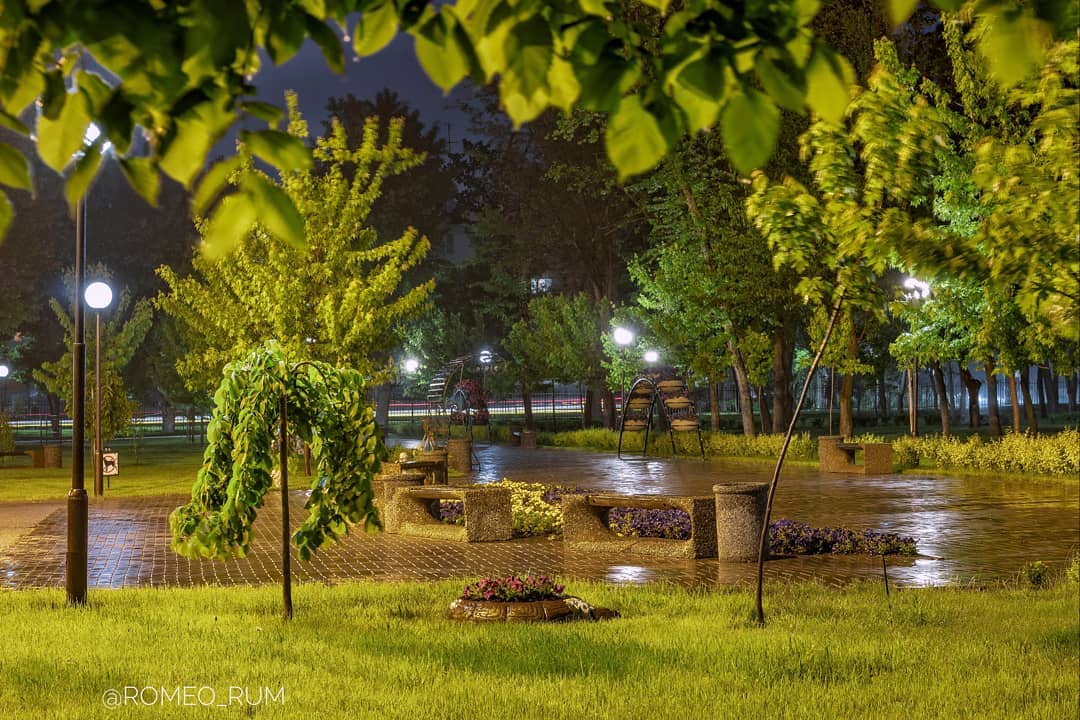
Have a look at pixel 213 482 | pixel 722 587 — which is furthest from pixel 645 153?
pixel 722 587

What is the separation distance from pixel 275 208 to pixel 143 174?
1.16 feet

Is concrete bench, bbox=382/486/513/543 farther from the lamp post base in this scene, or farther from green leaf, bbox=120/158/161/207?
green leaf, bbox=120/158/161/207

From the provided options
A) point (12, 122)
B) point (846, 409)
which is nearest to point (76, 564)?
point (12, 122)

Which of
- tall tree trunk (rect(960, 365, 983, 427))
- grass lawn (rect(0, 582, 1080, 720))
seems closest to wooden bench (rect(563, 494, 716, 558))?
grass lawn (rect(0, 582, 1080, 720))

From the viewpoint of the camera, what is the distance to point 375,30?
2.88 meters

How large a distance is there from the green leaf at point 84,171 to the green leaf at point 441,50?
0.79 m

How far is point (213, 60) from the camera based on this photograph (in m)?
2.55

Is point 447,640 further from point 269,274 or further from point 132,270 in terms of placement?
point 132,270

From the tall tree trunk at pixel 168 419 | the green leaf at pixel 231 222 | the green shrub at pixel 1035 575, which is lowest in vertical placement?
the green shrub at pixel 1035 575

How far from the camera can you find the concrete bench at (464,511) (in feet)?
50.1

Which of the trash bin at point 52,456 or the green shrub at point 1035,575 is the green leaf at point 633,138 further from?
the trash bin at point 52,456

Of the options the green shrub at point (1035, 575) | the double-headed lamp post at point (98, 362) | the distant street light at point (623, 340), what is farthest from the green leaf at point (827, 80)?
the distant street light at point (623, 340)

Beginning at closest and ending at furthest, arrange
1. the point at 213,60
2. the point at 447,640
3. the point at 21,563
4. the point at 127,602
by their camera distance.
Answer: the point at 213,60
the point at 447,640
the point at 127,602
the point at 21,563

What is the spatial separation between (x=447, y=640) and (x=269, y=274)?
18978 millimetres
